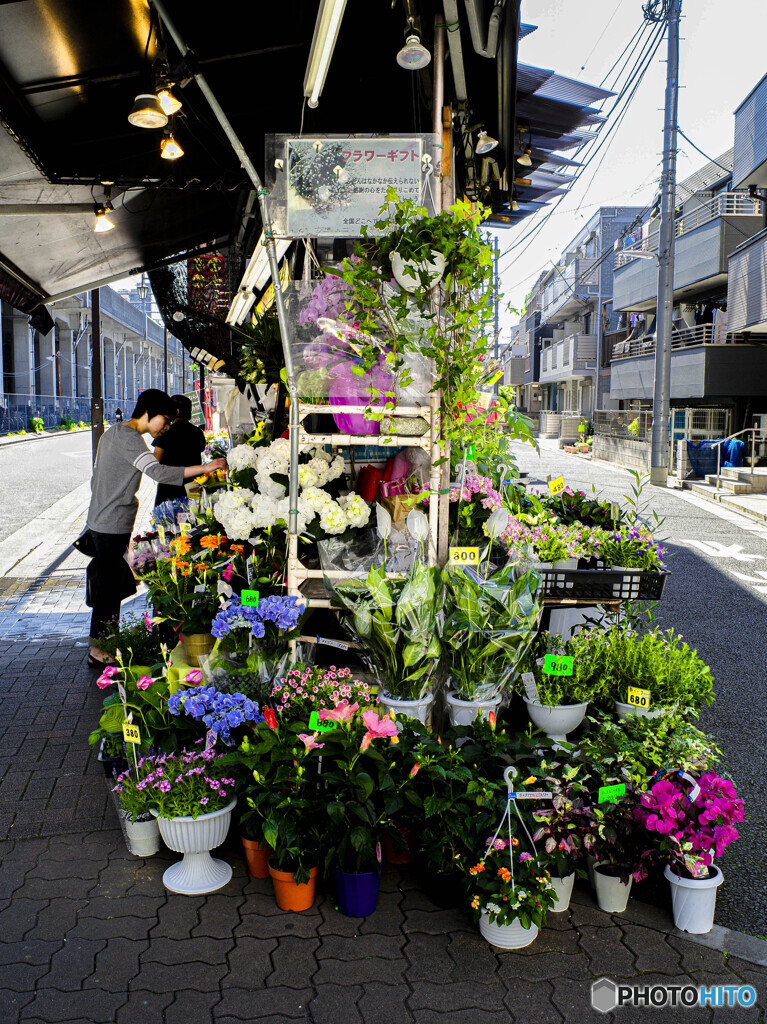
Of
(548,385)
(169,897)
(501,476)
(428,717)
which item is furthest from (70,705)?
(548,385)

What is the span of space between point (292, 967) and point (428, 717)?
3.87 feet

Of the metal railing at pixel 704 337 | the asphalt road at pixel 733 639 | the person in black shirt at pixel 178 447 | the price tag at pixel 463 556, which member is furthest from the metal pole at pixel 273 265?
the metal railing at pixel 704 337

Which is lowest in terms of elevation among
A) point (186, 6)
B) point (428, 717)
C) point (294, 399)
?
point (428, 717)

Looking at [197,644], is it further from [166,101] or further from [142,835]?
[166,101]

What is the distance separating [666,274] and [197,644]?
1970cm

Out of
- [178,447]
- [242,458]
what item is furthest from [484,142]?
[178,447]

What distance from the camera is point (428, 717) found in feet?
11.5

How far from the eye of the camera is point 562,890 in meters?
2.96

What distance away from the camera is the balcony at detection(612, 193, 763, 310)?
24922mm

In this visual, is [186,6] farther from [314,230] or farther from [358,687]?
[358,687]

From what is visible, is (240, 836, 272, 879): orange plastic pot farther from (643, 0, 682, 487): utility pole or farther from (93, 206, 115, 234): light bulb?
(643, 0, 682, 487): utility pole

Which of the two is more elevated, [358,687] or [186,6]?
[186,6]

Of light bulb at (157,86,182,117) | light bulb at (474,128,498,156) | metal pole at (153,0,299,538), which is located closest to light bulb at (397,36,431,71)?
metal pole at (153,0,299,538)

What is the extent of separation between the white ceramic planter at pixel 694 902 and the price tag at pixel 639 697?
0.87 meters
